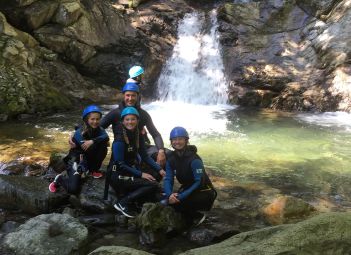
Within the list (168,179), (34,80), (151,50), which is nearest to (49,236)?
(168,179)

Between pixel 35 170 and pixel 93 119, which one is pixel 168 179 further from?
pixel 35 170

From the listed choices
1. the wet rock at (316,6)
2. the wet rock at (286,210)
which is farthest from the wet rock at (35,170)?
the wet rock at (316,6)

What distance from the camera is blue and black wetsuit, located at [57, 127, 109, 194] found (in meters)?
5.29

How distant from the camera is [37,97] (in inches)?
454

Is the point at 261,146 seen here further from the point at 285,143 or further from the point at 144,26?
the point at 144,26

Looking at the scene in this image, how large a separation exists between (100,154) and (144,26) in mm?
11568

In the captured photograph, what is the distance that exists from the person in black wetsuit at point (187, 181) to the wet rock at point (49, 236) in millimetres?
1076

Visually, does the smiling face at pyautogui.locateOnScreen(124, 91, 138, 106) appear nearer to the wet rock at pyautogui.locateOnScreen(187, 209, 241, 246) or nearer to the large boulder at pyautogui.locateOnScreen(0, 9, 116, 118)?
the wet rock at pyautogui.locateOnScreen(187, 209, 241, 246)

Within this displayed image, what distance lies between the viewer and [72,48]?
14.0m

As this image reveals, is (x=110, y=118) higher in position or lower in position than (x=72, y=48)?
lower

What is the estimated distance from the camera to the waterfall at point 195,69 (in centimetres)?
1508

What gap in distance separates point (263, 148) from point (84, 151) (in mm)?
4712

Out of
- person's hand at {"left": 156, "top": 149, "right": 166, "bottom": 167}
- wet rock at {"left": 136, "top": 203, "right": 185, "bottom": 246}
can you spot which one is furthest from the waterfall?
wet rock at {"left": 136, "top": 203, "right": 185, "bottom": 246}

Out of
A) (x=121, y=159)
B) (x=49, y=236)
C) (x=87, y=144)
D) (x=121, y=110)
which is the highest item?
(x=121, y=110)
